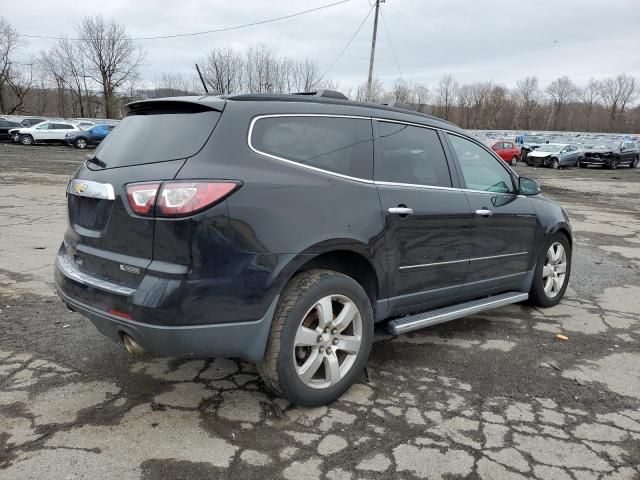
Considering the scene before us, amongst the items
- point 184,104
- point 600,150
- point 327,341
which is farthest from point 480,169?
point 600,150

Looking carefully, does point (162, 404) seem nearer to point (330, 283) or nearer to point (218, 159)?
point (330, 283)

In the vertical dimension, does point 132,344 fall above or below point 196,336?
below

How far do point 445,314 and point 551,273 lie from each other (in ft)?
6.38

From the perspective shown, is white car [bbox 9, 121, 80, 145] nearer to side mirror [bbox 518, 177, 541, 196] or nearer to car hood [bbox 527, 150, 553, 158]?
car hood [bbox 527, 150, 553, 158]

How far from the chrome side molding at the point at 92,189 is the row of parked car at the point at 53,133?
1258 inches

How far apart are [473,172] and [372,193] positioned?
1374mm

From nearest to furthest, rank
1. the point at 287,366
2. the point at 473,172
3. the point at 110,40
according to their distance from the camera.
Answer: the point at 287,366 < the point at 473,172 < the point at 110,40

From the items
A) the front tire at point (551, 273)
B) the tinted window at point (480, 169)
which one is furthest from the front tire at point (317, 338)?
the front tire at point (551, 273)

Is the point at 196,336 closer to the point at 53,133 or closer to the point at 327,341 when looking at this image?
the point at 327,341

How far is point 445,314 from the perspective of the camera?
148 inches

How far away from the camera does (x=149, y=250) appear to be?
2.62m

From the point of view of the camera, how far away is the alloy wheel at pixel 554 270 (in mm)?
5066

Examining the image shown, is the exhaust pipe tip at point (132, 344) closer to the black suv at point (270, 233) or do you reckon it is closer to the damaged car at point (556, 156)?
the black suv at point (270, 233)

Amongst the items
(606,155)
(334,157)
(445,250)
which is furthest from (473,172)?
(606,155)
